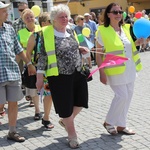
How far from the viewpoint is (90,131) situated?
4934 mm

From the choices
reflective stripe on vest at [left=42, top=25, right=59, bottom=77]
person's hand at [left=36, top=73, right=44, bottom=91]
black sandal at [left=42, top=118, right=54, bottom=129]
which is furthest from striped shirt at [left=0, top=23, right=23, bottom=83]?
black sandal at [left=42, top=118, right=54, bottom=129]

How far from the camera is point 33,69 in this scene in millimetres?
4773

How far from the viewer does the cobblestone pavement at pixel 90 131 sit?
4384mm

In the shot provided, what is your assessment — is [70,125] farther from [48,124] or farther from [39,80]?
[48,124]

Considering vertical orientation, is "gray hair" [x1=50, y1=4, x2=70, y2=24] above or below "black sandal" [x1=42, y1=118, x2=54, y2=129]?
above

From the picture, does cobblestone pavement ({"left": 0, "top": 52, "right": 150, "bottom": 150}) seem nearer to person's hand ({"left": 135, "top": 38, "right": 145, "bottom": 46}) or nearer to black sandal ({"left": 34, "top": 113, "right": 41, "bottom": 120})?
black sandal ({"left": 34, "top": 113, "right": 41, "bottom": 120})

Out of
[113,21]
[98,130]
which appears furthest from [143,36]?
[98,130]

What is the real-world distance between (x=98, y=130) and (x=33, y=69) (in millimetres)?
1263

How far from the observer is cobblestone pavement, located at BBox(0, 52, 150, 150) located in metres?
4.38

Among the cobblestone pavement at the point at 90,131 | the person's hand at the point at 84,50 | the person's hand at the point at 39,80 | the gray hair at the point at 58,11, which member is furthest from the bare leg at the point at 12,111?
the gray hair at the point at 58,11

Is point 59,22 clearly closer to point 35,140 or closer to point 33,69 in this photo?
point 33,69

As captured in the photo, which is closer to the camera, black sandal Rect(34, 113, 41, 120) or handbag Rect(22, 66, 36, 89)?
handbag Rect(22, 66, 36, 89)

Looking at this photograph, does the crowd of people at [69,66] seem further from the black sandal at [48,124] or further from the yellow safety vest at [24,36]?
the yellow safety vest at [24,36]

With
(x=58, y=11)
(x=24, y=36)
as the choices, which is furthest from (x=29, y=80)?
(x=58, y=11)
